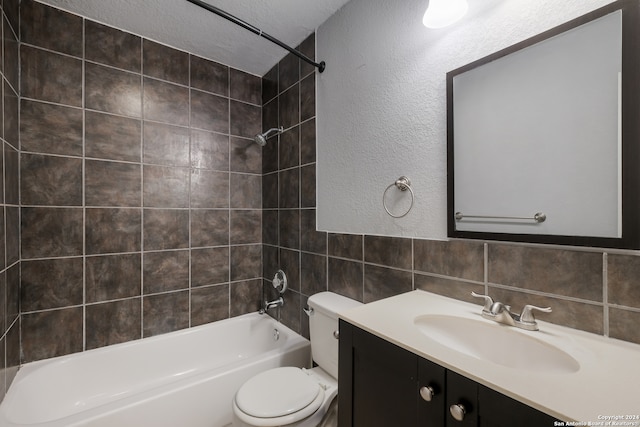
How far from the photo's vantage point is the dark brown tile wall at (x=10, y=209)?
1243mm

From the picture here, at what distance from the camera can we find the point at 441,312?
0.97 metres

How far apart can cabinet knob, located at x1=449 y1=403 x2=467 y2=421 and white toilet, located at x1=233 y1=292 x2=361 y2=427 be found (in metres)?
0.77

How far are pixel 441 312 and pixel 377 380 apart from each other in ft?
1.11

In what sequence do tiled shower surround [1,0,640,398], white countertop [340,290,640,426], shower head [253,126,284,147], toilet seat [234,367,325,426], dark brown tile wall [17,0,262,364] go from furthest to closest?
shower head [253,126,284,147] → dark brown tile wall [17,0,262,364] → tiled shower surround [1,0,640,398] → toilet seat [234,367,325,426] → white countertop [340,290,640,426]

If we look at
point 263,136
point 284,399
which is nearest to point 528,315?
point 284,399

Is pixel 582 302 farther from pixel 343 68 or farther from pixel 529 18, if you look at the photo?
pixel 343 68

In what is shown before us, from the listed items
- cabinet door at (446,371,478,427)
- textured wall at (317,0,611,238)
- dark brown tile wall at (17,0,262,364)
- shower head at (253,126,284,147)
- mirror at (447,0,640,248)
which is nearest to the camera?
cabinet door at (446,371,478,427)

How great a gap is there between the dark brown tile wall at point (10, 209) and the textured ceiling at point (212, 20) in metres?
0.43

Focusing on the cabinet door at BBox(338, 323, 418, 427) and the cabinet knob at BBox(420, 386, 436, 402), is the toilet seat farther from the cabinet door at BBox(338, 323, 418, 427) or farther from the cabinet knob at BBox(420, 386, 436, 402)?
the cabinet knob at BBox(420, 386, 436, 402)

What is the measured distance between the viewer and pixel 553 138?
84cm

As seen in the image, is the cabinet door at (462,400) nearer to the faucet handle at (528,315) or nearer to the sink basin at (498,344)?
the sink basin at (498,344)

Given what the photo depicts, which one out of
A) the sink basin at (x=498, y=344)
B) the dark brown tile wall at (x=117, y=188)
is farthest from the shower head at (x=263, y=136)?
the sink basin at (x=498, y=344)

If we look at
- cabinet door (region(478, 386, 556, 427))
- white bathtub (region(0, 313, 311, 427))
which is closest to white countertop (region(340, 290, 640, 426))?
cabinet door (region(478, 386, 556, 427))

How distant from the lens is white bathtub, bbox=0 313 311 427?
4.14 ft
